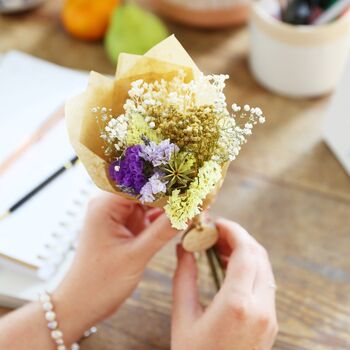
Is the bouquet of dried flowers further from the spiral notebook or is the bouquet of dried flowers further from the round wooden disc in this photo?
the spiral notebook

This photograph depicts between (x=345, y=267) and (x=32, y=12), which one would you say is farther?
(x=32, y=12)

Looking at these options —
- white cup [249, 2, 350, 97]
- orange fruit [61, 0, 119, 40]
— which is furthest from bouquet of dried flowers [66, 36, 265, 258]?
orange fruit [61, 0, 119, 40]

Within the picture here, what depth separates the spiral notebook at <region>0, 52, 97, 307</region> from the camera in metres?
0.65

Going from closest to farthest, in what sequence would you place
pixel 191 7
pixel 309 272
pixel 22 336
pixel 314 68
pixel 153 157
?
pixel 153 157 < pixel 22 336 < pixel 309 272 < pixel 314 68 < pixel 191 7

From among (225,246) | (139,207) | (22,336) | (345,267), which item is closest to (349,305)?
(345,267)

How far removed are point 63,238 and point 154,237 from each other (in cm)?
18

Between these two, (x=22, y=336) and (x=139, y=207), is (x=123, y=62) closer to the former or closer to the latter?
(x=139, y=207)

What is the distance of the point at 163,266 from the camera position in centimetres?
69

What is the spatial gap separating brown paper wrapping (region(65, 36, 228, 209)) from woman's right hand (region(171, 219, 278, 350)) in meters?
0.12

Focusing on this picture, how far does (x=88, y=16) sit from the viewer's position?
92 cm

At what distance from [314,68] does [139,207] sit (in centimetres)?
→ 39

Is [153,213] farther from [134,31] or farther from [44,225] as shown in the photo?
[134,31]

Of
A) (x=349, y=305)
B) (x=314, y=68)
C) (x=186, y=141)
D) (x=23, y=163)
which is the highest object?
(x=186, y=141)

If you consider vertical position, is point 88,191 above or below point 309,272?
above
